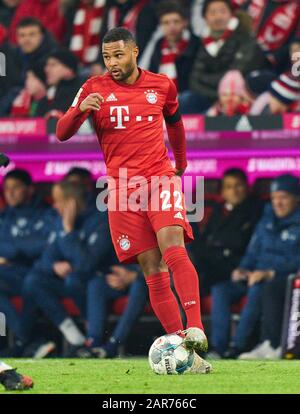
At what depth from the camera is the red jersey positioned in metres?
7.40

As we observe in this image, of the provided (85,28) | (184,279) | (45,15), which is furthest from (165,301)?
(45,15)

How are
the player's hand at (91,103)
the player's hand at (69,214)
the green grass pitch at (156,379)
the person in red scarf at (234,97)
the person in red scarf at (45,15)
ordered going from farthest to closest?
1. the person in red scarf at (45,15)
2. the player's hand at (69,214)
3. the person in red scarf at (234,97)
4. the player's hand at (91,103)
5. the green grass pitch at (156,379)

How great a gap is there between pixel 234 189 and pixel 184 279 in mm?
3864

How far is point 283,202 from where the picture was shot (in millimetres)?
10555

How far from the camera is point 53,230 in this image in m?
11.5

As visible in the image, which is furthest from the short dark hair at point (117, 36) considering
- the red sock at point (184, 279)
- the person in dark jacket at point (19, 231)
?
the person in dark jacket at point (19, 231)

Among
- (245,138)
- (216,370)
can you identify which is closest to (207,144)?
(245,138)

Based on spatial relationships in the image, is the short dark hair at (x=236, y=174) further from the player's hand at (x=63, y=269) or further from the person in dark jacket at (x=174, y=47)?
the player's hand at (x=63, y=269)

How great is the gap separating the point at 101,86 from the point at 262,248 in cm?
353

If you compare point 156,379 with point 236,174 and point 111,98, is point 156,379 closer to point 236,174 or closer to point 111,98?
point 111,98

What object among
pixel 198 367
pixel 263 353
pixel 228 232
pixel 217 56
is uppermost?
pixel 217 56

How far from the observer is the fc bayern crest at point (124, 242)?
7.45 metres

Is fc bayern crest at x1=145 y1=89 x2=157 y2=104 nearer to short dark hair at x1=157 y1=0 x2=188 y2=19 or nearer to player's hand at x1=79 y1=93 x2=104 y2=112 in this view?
player's hand at x1=79 y1=93 x2=104 y2=112

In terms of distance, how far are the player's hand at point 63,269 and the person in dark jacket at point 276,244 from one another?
5.00ft
